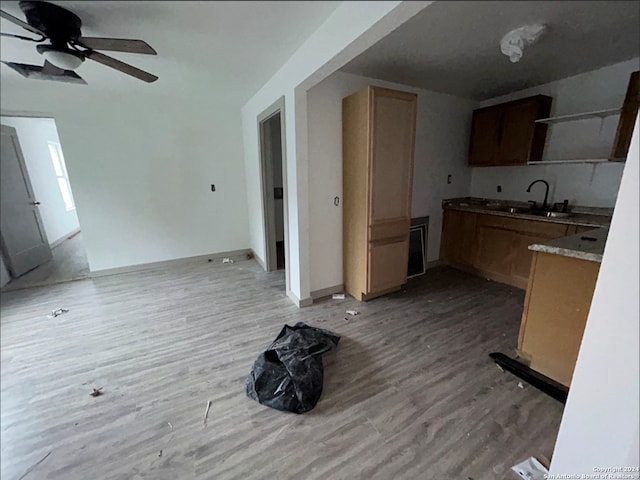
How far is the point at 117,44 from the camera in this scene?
1572 mm

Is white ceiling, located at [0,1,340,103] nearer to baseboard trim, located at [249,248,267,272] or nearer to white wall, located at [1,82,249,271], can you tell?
white wall, located at [1,82,249,271]

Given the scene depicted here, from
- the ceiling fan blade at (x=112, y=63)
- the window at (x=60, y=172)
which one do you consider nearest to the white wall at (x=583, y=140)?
the ceiling fan blade at (x=112, y=63)

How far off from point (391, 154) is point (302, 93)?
98 cm

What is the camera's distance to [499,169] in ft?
11.9

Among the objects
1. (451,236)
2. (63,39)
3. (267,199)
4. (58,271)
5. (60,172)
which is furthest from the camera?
(60,172)

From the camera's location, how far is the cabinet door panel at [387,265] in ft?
9.02

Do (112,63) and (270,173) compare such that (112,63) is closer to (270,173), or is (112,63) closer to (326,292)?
(270,173)

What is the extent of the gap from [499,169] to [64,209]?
8.17m

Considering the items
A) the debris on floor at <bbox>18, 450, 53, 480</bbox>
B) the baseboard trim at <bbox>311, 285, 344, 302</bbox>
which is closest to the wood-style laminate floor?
the debris on floor at <bbox>18, 450, 53, 480</bbox>

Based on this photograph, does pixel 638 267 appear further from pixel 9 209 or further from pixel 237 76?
pixel 9 209

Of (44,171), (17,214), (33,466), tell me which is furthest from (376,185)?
(44,171)

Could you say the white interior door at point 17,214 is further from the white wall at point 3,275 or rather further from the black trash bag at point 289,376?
the black trash bag at point 289,376

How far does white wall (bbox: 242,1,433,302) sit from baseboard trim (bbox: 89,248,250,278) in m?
0.55

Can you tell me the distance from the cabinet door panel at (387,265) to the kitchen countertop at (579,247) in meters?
1.28
